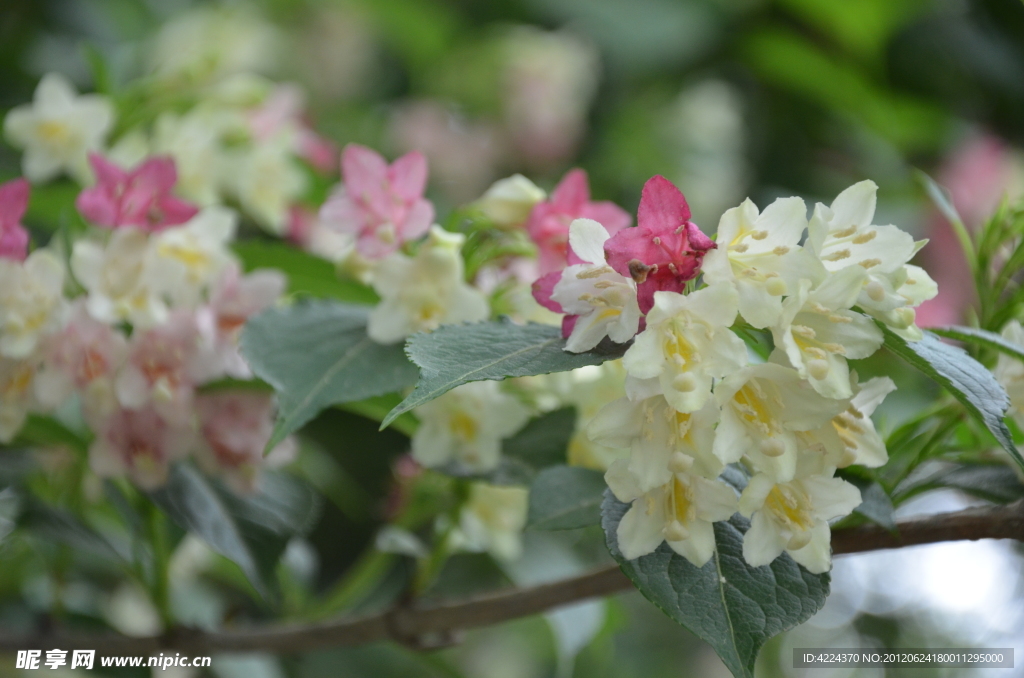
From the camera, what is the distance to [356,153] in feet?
2.20

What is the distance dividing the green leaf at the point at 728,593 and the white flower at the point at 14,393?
1.41 feet

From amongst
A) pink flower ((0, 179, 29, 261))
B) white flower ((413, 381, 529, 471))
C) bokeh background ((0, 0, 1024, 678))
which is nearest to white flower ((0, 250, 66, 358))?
pink flower ((0, 179, 29, 261))

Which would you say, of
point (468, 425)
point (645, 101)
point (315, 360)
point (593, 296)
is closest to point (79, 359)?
point (315, 360)

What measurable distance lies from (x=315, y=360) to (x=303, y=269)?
8.0 inches

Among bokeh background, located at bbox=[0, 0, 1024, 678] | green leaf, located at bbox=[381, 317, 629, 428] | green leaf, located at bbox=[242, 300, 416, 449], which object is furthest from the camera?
bokeh background, located at bbox=[0, 0, 1024, 678]

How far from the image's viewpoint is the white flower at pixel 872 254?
0.44m

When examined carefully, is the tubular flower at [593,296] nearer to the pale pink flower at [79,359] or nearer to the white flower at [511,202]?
the white flower at [511,202]

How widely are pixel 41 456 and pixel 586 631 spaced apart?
1.87 ft

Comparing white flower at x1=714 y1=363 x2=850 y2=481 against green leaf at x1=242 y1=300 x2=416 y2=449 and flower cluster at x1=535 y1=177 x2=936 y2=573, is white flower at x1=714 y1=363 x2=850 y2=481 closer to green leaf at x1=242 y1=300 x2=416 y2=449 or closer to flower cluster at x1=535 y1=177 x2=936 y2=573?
flower cluster at x1=535 y1=177 x2=936 y2=573

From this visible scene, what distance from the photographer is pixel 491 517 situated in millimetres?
804

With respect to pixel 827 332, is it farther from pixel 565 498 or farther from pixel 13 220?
pixel 13 220

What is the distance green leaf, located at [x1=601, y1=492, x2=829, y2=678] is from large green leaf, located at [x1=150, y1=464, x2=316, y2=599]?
0.36 m

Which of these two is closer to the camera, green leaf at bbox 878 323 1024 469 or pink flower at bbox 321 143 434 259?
green leaf at bbox 878 323 1024 469

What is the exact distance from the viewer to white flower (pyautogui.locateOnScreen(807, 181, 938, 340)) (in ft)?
1.45
